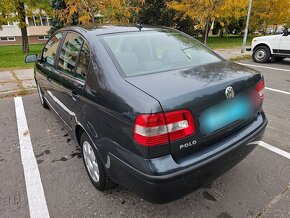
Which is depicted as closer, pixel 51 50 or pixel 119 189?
pixel 119 189

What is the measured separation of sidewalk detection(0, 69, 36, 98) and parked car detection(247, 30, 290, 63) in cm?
879

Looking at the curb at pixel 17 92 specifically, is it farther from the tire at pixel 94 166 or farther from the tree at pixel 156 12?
the tree at pixel 156 12

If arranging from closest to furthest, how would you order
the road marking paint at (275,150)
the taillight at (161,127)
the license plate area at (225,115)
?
the taillight at (161,127) → the license plate area at (225,115) → the road marking paint at (275,150)

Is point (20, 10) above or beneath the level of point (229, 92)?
above

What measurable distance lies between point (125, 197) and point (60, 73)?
5.50 ft

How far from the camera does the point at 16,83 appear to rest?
6598 mm

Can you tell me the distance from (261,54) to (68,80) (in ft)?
31.5

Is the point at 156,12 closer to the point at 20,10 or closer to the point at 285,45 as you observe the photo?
the point at 20,10

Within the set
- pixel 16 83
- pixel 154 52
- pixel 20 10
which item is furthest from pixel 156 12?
pixel 154 52

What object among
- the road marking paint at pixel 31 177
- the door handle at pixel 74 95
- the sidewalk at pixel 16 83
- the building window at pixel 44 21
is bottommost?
the road marking paint at pixel 31 177

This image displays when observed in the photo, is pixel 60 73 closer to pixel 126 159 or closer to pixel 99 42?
pixel 99 42

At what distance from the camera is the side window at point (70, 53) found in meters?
2.70

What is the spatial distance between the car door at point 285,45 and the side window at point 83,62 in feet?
29.6

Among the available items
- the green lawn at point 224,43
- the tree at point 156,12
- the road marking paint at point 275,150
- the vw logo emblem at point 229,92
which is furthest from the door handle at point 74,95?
the tree at point 156,12
